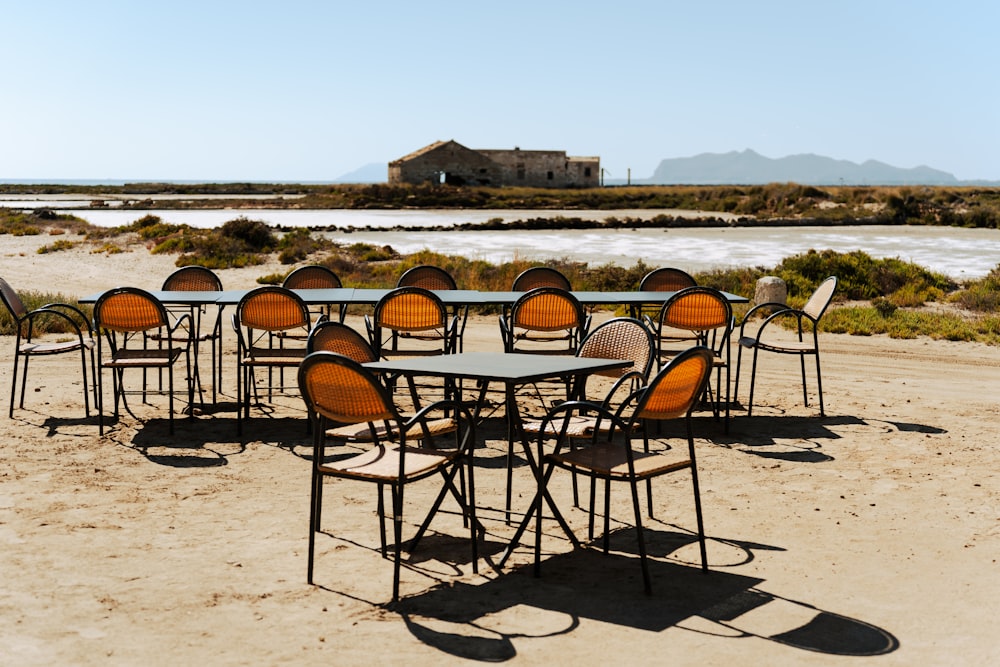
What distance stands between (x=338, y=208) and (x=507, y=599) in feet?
207

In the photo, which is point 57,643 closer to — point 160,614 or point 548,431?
point 160,614

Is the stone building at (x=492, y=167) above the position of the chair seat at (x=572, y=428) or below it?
above

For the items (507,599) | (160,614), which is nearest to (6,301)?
(160,614)

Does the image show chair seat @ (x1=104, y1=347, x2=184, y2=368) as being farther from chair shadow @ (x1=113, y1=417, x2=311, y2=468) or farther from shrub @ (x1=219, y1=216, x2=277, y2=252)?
shrub @ (x1=219, y1=216, x2=277, y2=252)

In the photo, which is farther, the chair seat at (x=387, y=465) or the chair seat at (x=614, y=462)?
the chair seat at (x=614, y=462)

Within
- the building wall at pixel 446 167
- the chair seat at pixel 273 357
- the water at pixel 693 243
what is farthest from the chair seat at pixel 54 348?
the building wall at pixel 446 167

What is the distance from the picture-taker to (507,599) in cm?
462

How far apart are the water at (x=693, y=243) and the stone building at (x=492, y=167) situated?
31.8 m

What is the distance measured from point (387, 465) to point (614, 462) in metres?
1.01

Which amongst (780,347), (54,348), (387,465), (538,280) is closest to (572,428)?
(387,465)

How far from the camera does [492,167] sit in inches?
3265

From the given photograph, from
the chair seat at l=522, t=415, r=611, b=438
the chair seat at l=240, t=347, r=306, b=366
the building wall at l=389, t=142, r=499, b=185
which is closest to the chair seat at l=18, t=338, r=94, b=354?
the chair seat at l=240, t=347, r=306, b=366

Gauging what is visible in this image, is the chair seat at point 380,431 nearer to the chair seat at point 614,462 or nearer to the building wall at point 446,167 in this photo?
the chair seat at point 614,462

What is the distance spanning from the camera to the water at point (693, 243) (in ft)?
87.5
